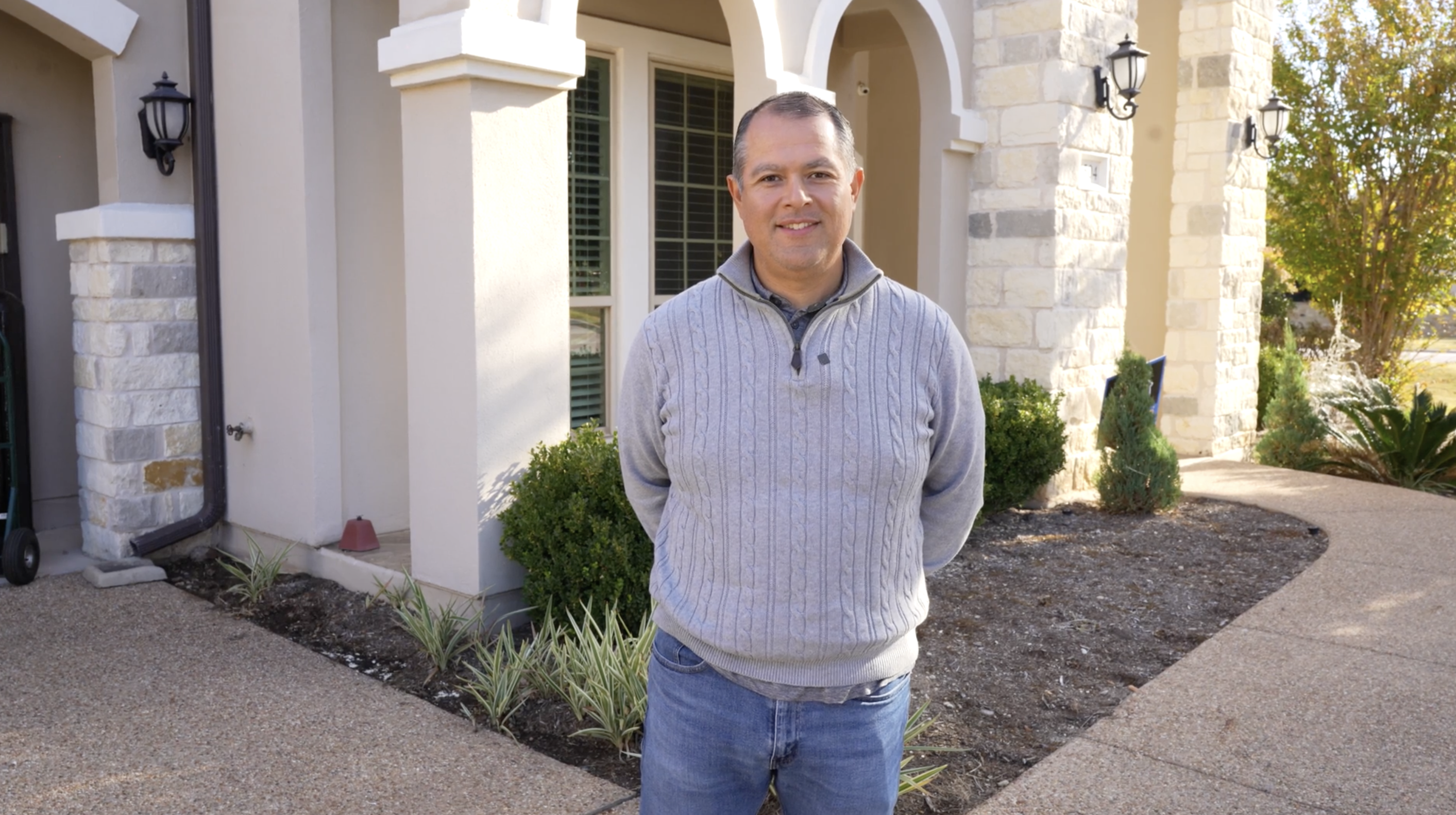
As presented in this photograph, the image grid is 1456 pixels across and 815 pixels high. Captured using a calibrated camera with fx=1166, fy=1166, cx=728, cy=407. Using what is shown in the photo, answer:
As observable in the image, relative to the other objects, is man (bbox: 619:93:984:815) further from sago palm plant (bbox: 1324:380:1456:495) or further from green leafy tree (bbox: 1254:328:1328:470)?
green leafy tree (bbox: 1254:328:1328:470)

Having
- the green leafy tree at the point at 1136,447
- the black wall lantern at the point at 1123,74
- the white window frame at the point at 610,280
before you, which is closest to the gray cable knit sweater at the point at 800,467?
the white window frame at the point at 610,280

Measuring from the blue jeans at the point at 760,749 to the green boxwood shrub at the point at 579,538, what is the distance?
229cm

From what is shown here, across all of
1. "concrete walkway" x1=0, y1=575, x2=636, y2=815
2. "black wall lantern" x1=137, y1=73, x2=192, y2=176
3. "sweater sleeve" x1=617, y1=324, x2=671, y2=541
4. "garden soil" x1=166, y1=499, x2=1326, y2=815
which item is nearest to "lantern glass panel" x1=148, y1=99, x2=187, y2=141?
"black wall lantern" x1=137, y1=73, x2=192, y2=176

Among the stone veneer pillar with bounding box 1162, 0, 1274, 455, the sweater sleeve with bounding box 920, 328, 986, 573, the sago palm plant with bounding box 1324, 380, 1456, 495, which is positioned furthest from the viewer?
the stone veneer pillar with bounding box 1162, 0, 1274, 455

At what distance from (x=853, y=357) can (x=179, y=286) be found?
4.93m

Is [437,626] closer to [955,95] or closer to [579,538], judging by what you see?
[579,538]

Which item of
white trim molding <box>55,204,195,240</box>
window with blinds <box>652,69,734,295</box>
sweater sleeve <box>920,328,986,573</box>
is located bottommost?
sweater sleeve <box>920,328,986,573</box>

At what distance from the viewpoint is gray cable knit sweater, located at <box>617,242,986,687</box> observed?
1.88 meters

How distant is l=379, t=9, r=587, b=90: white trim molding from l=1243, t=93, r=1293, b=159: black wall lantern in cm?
708

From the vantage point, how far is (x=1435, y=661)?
4488 mm

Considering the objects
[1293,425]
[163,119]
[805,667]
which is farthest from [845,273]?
[1293,425]

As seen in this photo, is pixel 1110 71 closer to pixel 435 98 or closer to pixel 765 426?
pixel 435 98

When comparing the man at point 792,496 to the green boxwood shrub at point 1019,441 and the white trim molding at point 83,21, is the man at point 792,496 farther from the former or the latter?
the white trim molding at point 83,21

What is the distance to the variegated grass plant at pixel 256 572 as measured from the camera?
520 centimetres
